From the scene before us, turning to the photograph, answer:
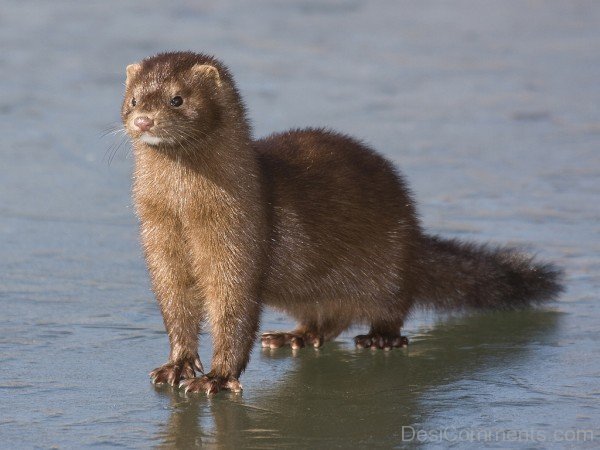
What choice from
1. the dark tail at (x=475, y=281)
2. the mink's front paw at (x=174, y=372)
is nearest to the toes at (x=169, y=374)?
the mink's front paw at (x=174, y=372)

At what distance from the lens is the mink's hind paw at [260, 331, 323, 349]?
5.97 metres

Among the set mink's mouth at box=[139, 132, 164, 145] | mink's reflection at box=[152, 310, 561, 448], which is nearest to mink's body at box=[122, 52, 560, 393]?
mink's mouth at box=[139, 132, 164, 145]

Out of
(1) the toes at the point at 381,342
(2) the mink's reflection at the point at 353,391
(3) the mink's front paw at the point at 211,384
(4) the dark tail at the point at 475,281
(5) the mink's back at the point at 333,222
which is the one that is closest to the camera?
(2) the mink's reflection at the point at 353,391

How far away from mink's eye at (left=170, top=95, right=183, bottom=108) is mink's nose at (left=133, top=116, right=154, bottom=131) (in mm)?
181

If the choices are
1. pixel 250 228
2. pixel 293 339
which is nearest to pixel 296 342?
pixel 293 339

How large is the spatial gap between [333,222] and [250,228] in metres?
0.62

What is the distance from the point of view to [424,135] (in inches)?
391

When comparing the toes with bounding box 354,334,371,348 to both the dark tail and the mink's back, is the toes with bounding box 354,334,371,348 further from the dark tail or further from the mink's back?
the dark tail

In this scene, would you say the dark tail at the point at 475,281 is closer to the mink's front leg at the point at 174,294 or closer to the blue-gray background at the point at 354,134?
the blue-gray background at the point at 354,134

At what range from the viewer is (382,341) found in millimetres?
5957

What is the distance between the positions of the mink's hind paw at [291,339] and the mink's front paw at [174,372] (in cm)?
61

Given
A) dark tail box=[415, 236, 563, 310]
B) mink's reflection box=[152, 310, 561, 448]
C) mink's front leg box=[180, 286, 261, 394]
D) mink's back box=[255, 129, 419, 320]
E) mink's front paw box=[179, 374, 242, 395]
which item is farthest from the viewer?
dark tail box=[415, 236, 563, 310]

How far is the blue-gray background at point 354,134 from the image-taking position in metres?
4.78

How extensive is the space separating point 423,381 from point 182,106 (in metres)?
1.45
